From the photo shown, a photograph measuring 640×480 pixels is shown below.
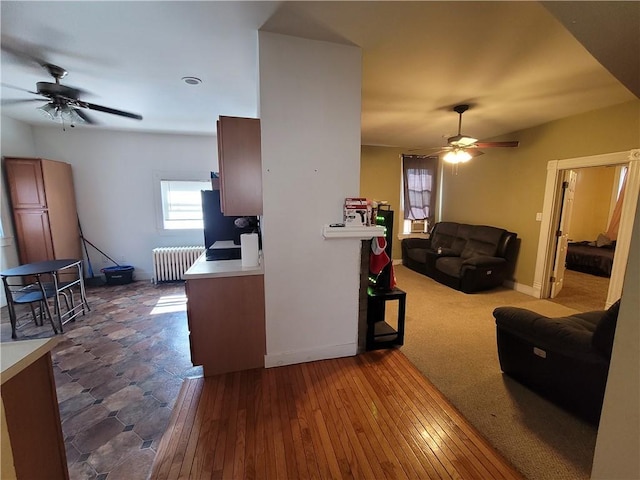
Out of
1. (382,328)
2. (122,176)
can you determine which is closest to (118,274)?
(122,176)

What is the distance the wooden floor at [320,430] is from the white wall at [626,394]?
2.67ft

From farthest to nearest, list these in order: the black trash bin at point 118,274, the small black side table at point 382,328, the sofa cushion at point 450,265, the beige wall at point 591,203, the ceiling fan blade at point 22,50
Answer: the beige wall at point 591,203 → the black trash bin at point 118,274 → the sofa cushion at point 450,265 → the small black side table at point 382,328 → the ceiling fan blade at point 22,50

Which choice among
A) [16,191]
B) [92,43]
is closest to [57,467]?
[92,43]

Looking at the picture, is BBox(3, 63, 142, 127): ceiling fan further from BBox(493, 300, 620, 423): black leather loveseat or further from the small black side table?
BBox(493, 300, 620, 423): black leather loveseat

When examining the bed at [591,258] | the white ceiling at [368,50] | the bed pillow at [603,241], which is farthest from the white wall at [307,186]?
the bed pillow at [603,241]

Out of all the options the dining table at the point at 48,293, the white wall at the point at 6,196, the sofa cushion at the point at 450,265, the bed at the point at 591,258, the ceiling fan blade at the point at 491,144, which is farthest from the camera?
the bed at the point at 591,258

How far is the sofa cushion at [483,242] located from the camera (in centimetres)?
460

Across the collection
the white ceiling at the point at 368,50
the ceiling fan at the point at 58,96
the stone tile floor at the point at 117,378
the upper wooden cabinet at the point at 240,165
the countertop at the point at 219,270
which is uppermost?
the white ceiling at the point at 368,50

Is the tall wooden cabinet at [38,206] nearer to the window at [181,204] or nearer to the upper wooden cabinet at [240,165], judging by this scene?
the window at [181,204]

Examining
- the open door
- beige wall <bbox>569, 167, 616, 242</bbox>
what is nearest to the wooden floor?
the open door

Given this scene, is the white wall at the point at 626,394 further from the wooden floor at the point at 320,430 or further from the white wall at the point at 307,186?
the white wall at the point at 307,186

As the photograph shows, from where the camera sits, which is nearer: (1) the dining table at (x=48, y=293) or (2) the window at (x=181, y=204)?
(1) the dining table at (x=48, y=293)

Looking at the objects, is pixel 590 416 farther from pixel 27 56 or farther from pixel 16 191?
pixel 16 191

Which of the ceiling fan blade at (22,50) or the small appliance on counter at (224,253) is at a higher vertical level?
the ceiling fan blade at (22,50)
